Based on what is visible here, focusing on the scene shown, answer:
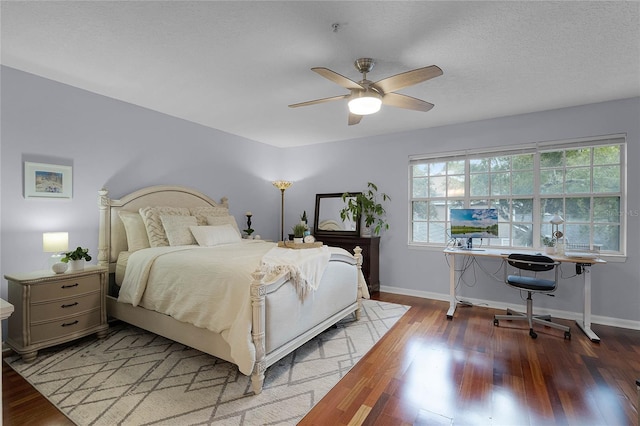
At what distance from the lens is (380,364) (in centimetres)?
261

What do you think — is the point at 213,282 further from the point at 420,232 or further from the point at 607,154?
the point at 607,154

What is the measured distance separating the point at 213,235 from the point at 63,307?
Answer: 4.93ft

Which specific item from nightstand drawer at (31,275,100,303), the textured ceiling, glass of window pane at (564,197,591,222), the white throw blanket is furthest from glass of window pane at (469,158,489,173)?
nightstand drawer at (31,275,100,303)

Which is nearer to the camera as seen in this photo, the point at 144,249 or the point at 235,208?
the point at 144,249

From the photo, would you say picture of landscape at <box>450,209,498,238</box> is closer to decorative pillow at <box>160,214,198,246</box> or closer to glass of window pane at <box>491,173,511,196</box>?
glass of window pane at <box>491,173,511,196</box>

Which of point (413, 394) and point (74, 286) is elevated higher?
point (74, 286)

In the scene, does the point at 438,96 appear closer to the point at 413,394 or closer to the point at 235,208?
the point at 413,394

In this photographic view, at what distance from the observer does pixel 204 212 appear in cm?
426

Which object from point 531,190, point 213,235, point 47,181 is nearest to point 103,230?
point 47,181

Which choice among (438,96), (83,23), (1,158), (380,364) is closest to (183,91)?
(83,23)

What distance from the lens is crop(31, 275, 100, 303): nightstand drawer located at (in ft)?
8.65

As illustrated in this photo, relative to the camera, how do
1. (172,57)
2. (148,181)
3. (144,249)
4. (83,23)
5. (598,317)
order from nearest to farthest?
(83,23)
(172,57)
(144,249)
(598,317)
(148,181)

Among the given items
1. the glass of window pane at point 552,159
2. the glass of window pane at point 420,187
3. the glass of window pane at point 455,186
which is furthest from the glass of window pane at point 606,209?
the glass of window pane at point 420,187

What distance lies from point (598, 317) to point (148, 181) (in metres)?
5.61
